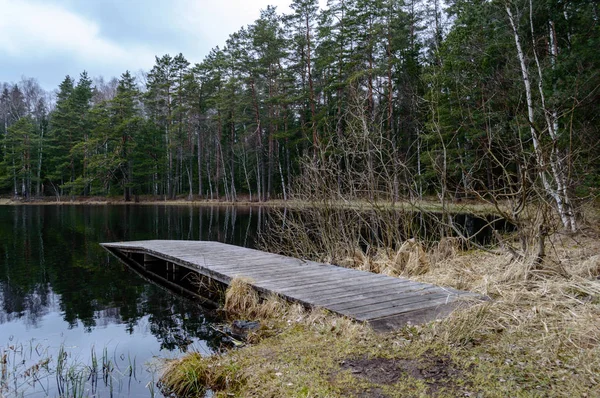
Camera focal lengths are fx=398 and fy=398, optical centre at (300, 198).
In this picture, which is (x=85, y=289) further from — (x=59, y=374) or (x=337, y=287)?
(x=337, y=287)

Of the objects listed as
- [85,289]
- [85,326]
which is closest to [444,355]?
[85,326]

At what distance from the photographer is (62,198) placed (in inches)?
1684

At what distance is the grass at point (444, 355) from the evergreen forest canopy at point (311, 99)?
3.79 meters

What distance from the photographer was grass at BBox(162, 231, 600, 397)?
8.55ft

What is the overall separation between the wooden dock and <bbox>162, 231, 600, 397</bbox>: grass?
23cm

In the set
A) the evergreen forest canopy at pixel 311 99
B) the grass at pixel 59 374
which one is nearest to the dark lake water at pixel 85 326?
the grass at pixel 59 374

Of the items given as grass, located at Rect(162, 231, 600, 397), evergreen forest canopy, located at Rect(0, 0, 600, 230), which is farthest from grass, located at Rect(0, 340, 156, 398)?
evergreen forest canopy, located at Rect(0, 0, 600, 230)

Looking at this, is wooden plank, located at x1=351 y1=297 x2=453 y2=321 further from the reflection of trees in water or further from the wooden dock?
the reflection of trees in water

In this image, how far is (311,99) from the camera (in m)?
29.7

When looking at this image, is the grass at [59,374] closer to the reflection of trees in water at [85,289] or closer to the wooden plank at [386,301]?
the reflection of trees in water at [85,289]

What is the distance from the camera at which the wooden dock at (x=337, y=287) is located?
13.4 ft

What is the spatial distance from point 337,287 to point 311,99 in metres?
25.8

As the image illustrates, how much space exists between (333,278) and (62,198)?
45131mm

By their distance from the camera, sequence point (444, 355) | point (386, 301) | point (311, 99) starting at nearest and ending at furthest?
1. point (444, 355)
2. point (386, 301)
3. point (311, 99)
